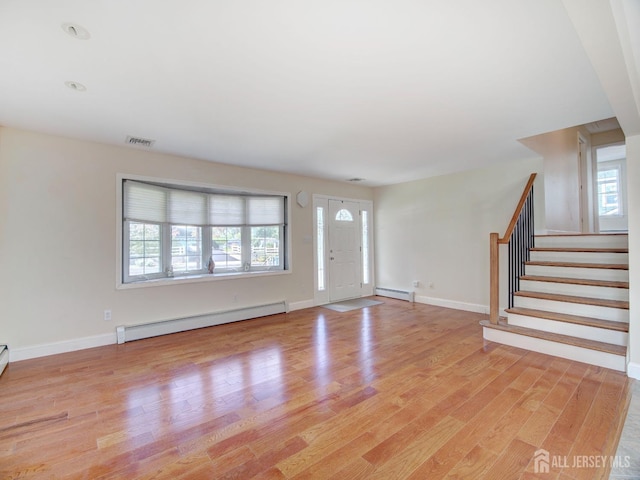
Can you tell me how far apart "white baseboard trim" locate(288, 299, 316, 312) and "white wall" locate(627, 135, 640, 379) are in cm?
415

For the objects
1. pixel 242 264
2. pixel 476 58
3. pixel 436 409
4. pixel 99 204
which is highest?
pixel 476 58

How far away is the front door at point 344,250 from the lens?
6.02 m

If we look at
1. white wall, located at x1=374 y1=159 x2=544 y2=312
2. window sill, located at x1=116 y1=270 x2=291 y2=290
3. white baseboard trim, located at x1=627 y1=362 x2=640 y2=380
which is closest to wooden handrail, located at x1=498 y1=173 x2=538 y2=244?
white wall, located at x1=374 y1=159 x2=544 y2=312

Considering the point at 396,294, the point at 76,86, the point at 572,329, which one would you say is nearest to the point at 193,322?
the point at 76,86

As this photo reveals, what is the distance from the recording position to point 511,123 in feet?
10.3

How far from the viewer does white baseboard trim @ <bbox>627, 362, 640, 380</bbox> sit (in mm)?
2606

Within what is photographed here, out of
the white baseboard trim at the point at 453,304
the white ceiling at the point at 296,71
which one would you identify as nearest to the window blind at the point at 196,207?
the white ceiling at the point at 296,71

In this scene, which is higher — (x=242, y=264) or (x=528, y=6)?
(x=528, y=6)

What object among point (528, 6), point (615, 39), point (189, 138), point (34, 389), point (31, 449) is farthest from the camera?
point (189, 138)

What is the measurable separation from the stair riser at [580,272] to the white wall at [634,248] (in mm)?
952

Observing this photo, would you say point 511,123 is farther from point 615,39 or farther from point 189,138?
point 189,138

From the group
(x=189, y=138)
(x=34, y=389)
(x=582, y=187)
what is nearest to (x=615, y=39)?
(x=189, y=138)

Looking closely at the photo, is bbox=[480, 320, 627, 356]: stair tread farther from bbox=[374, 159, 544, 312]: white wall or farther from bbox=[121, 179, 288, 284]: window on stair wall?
bbox=[121, 179, 288, 284]: window on stair wall

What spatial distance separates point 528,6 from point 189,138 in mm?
3263
